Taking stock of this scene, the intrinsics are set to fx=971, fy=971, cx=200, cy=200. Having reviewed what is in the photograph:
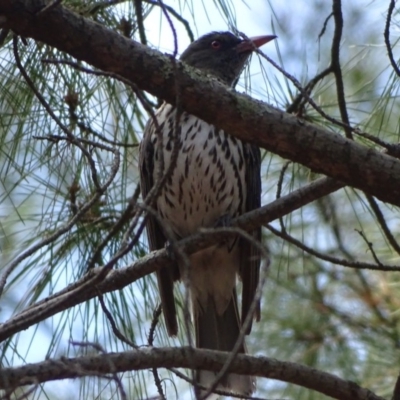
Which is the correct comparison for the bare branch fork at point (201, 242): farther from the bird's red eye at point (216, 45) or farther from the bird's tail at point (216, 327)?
the bird's red eye at point (216, 45)

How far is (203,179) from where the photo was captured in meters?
4.29

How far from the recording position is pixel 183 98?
288 centimetres

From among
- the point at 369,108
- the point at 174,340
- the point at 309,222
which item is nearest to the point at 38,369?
the point at 174,340

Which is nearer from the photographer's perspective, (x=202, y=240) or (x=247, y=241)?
(x=202, y=240)

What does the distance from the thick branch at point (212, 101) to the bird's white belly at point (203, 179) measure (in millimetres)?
1309

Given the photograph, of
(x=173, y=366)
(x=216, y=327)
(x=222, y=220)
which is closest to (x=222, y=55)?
(x=222, y=220)

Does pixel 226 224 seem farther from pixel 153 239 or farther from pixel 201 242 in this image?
pixel 201 242

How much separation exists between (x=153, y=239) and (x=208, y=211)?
0.29 m

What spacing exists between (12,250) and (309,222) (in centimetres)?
175

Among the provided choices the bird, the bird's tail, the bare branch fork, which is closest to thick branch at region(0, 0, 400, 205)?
the bare branch fork

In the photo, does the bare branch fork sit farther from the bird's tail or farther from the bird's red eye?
the bird's red eye

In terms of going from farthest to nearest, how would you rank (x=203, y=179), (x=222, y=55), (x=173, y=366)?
1. (x=222, y=55)
2. (x=203, y=179)
3. (x=173, y=366)

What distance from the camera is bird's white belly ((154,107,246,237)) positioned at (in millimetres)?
4266

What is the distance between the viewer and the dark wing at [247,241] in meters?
4.42
